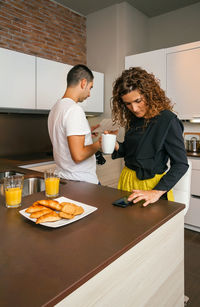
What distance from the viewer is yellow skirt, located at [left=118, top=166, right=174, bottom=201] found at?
4.50 feet

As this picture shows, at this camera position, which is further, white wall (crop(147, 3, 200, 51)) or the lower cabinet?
white wall (crop(147, 3, 200, 51))

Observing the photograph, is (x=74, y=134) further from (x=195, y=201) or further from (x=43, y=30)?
(x=43, y=30)

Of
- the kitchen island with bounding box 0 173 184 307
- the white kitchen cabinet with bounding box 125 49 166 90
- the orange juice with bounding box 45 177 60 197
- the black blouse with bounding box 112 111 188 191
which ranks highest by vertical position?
the white kitchen cabinet with bounding box 125 49 166 90

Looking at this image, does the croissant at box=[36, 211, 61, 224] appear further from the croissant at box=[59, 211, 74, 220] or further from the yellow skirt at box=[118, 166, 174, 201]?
the yellow skirt at box=[118, 166, 174, 201]

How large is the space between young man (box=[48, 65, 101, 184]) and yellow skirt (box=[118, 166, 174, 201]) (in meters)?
0.23

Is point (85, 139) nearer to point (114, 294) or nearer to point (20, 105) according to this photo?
point (114, 294)

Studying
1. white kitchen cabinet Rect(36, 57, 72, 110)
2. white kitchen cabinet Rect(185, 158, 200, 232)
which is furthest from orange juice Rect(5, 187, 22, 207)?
white kitchen cabinet Rect(185, 158, 200, 232)

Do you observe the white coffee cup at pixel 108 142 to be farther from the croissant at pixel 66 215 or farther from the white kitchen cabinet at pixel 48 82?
the white kitchen cabinet at pixel 48 82

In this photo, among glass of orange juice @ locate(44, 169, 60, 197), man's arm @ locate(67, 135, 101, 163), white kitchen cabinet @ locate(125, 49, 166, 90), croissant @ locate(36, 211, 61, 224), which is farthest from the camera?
white kitchen cabinet @ locate(125, 49, 166, 90)

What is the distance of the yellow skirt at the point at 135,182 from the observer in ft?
4.50

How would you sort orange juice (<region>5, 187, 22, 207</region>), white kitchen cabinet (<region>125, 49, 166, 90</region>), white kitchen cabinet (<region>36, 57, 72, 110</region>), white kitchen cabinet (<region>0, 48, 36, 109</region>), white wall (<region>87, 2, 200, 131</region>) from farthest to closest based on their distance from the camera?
white wall (<region>87, 2, 200, 131</region>)
white kitchen cabinet (<region>125, 49, 166, 90</region>)
white kitchen cabinet (<region>36, 57, 72, 110</region>)
white kitchen cabinet (<region>0, 48, 36, 109</region>)
orange juice (<region>5, 187, 22, 207</region>)

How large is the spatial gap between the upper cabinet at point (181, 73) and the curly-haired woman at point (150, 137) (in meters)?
1.80

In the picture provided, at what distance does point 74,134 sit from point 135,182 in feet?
1.48

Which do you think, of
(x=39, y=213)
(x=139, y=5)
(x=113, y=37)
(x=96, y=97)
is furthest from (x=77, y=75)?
(x=139, y=5)
